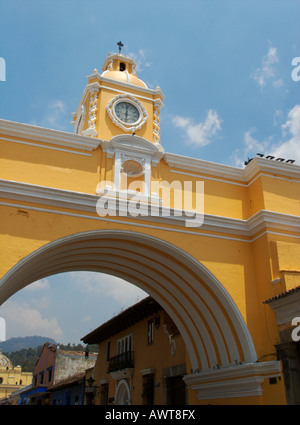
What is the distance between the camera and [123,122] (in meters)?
11.6

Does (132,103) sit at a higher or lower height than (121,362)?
higher

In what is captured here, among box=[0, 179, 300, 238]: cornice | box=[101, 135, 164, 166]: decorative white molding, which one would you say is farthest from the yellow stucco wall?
box=[101, 135, 164, 166]: decorative white molding

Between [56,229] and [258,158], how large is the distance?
536cm

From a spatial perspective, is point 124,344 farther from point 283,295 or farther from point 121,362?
point 283,295

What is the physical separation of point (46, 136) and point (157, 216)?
3.15 m

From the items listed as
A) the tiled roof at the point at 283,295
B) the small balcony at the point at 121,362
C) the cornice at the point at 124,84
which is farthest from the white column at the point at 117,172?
the small balcony at the point at 121,362

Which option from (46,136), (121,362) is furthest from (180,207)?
(121,362)

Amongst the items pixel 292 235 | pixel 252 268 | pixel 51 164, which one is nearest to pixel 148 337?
pixel 252 268

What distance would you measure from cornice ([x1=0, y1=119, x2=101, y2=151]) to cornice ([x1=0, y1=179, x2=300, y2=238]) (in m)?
1.40

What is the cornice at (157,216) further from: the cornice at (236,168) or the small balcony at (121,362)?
the small balcony at (121,362)

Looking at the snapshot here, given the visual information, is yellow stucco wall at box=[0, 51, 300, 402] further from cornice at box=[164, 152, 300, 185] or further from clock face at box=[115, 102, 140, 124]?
clock face at box=[115, 102, 140, 124]

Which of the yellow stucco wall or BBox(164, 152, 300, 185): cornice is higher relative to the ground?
BBox(164, 152, 300, 185): cornice

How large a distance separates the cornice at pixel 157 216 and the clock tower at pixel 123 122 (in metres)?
0.75

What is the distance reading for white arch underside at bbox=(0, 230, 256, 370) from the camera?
9312 mm
